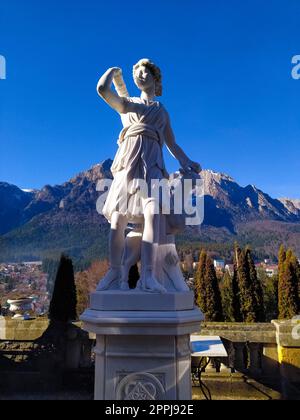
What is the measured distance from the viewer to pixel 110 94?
3420 millimetres

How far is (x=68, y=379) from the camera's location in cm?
637

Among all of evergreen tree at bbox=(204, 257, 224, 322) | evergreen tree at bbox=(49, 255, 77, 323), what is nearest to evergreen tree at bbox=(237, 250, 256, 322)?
evergreen tree at bbox=(204, 257, 224, 322)

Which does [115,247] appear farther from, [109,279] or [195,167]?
[195,167]

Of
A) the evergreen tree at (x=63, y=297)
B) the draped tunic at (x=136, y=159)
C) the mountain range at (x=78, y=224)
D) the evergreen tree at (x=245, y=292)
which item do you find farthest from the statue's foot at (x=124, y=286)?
the evergreen tree at (x=245, y=292)

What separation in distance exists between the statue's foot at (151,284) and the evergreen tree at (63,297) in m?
6.66

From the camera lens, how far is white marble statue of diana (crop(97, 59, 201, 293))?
3.21 metres

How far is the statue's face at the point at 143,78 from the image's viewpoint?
3697 mm

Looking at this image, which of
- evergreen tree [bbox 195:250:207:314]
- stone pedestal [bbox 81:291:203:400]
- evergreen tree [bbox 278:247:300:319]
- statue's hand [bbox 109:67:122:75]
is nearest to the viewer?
stone pedestal [bbox 81:291:203:400]

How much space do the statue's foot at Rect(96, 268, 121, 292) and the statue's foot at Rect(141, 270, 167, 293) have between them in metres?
0.34

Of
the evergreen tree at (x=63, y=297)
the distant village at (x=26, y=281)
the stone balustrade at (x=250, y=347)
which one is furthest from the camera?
the distant village at (x=26, y=281)

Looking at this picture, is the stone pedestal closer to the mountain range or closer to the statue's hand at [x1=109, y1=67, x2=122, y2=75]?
the mountain range

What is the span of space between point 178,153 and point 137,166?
2.75 ft

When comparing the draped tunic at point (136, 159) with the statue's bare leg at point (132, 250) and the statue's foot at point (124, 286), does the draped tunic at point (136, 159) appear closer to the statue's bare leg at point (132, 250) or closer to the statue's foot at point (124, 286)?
the statue's bare leg at point (132, 250)

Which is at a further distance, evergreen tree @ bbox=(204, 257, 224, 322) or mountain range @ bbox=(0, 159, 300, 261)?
mountain range @ bbox=(0, 159, 300, 261)
